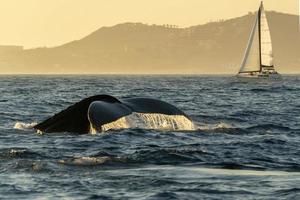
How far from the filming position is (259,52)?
398 feet

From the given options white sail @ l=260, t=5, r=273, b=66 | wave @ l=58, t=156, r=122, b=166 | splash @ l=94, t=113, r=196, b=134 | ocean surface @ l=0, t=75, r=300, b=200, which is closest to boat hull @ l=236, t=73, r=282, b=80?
white sail @ l=260, t=5, r=273, b=66

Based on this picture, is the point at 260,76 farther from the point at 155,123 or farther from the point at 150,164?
the point at 150,164

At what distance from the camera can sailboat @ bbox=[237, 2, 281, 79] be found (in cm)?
11781

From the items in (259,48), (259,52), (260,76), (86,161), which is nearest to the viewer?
(86,161)

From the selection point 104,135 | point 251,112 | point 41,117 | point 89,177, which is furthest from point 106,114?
Answer: point 251,112

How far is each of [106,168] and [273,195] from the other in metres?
3.62

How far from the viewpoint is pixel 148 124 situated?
22484mm

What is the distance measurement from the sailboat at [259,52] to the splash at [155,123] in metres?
95.3

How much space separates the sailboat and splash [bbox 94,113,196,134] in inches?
3751

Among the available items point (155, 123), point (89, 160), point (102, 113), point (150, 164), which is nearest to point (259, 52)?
point (155, 123)

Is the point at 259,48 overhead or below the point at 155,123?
overhead

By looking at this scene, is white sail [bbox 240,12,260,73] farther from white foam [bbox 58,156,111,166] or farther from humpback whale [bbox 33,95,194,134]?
white foam [bbox 58,156,111,166]

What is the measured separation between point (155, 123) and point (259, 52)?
10209 cm

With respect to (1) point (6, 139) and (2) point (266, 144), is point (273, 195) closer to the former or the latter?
(2) point (266, 144)
